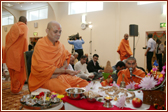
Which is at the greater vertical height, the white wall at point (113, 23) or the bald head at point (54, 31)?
the white wall at point (113, 23)

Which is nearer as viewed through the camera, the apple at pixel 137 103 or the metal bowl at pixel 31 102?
the apple at pixel 137 103

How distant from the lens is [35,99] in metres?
1.42

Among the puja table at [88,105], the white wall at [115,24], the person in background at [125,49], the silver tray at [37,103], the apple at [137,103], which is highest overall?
the white wall at [115,24]

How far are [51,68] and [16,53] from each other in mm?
1869

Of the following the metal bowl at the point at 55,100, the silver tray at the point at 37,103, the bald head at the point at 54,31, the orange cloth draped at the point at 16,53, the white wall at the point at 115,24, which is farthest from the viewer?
the white wall at the point at 115,24

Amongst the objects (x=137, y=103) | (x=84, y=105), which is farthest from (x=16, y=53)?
(x=137, y=103)

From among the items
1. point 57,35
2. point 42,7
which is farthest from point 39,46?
point 42,7

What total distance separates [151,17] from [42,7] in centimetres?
774

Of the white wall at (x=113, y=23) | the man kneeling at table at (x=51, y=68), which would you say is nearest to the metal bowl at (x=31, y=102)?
the man kneeling at table at (x=51, y=68)

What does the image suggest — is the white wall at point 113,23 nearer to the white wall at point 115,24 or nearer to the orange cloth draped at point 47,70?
the white wall at point 115,24

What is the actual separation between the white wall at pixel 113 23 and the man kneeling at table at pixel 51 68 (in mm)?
6266

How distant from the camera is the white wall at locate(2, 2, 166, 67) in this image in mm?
7465

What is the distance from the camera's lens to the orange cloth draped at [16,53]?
11.5 feet

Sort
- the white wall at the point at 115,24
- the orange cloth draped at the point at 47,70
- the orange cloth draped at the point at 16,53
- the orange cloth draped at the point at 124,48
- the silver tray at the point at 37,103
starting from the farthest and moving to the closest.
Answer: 1. the white wall at the point at 115,24
2. the orange cloth draped at the point at 124,48
3. the orange cloth draped at the point at 16,53
4. the orange cloth draped at the point at 47,70
5. the silver tray at the point at 37,103
